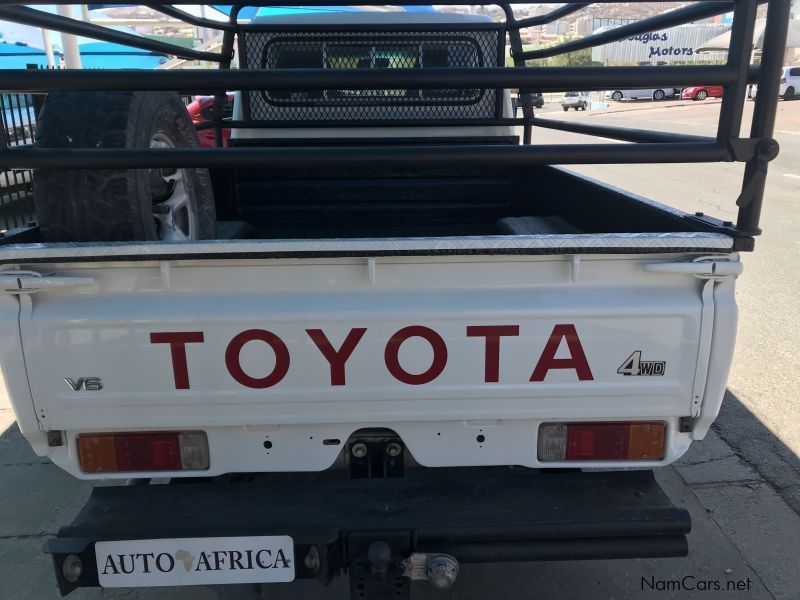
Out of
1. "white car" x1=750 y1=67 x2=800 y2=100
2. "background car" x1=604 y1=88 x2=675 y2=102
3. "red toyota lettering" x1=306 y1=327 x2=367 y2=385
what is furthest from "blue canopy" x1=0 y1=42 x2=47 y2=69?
"background car" x1=604 y1=88 x2=675 y2=102

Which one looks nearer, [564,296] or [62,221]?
[564,296]

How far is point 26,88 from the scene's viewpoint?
1.72 metres

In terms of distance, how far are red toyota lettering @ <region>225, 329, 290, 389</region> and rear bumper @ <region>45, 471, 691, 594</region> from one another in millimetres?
376

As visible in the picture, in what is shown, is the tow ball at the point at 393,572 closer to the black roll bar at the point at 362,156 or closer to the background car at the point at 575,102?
the black roll bar at the point at 362,156

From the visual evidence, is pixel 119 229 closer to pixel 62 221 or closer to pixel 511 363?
pixel 62 221

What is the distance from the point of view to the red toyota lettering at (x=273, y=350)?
1.90 meters

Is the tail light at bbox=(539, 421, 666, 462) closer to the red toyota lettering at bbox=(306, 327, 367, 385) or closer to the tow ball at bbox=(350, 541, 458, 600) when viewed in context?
the tow ball at bbox=(350, 541, 458, 600)

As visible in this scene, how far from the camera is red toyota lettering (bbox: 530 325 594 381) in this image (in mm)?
1912

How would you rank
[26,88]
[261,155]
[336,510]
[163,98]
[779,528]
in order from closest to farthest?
[26,88] → [261,155] → [336,510] → [163,98] → [779,528]

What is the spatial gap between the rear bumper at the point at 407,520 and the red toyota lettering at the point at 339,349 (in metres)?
0.40

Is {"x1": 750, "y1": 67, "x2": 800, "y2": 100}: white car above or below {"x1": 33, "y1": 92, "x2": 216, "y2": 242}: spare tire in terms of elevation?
above

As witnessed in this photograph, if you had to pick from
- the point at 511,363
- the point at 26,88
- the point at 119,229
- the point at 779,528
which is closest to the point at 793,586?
the point at 779,528

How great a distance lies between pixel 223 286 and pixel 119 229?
44 centimetres

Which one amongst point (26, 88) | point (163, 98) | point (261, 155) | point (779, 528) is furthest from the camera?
point (779, 528)
